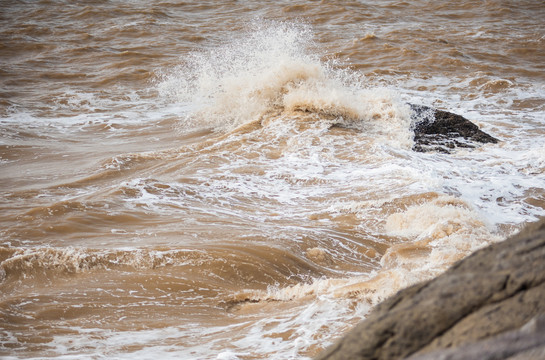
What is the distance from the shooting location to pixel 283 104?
947cm

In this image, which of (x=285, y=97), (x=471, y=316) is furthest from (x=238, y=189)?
(x=471, y=316)

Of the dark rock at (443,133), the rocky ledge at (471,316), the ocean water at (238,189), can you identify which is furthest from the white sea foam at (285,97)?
the rocky ledge at (471,316)

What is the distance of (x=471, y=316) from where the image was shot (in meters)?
1.58

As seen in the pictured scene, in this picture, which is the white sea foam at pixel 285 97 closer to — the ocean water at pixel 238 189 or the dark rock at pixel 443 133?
the ocean water at pixel 238 189

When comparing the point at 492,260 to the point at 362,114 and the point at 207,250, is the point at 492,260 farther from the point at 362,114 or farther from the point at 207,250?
the point at 362,114

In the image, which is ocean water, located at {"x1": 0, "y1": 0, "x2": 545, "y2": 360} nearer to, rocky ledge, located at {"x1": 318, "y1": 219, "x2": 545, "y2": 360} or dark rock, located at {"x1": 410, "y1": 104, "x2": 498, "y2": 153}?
dark rock, located at {"x1": 410, "y1": 104, "x2": 498, "y2": 153}

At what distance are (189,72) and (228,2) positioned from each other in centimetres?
841

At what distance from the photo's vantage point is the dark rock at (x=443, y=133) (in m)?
7.98

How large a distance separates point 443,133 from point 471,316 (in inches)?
277

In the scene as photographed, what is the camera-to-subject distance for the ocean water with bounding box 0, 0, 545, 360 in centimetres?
379

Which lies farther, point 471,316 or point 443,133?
point 443,133

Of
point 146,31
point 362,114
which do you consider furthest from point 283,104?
point 146,31

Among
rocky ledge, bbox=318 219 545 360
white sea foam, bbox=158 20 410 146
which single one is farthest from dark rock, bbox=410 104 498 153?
rocky ledge, bbox=318 219 545 360

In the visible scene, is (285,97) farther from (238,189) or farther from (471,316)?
(471,316)
